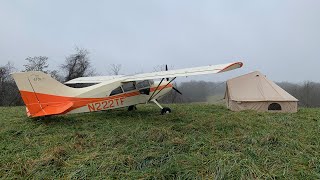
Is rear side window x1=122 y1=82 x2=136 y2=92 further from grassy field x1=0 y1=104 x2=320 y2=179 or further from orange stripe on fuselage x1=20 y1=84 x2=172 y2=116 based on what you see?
grassy field x1=0 y1=104 x2=320 y2=179

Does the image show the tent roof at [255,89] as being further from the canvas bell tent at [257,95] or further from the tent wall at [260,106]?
the tent wall at [260,106]

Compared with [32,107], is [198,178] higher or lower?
lower

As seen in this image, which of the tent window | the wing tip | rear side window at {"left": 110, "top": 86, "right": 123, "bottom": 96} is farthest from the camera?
the tent window

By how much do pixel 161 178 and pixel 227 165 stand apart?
41.3 inches

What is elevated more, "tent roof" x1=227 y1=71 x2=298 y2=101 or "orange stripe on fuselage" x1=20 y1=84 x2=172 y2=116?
"orange stripe on fuselage" x1=20 y1=84 x2=172 y2=116

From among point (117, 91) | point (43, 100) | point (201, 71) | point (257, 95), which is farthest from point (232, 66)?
point (257, 95)

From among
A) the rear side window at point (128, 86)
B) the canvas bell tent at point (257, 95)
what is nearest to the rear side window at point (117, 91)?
the rear side window at point (128, 86)

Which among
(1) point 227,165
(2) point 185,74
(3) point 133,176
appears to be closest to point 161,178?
(3) point 133,176

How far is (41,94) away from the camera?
7871mm

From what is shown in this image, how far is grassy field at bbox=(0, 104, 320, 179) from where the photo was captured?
13.8 feet

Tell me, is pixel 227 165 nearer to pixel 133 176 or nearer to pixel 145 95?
pixel 133 176

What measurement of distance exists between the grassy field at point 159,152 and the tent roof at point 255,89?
4550 millimetres

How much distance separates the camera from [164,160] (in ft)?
15.2

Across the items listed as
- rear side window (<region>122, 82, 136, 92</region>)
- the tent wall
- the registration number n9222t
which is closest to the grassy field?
the registration number n9222t
